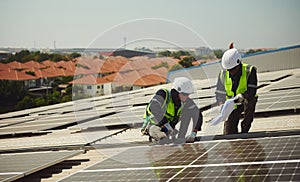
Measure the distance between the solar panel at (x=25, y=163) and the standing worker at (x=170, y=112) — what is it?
1.53m

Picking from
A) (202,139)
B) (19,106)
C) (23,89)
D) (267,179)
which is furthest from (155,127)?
(23,89)

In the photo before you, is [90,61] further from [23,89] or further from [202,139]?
[23,89]

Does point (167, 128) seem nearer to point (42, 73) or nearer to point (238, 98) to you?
point (238, 98)

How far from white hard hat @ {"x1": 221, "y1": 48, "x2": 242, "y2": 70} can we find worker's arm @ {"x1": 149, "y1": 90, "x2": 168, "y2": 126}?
133 centimetres

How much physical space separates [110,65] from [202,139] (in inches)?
111

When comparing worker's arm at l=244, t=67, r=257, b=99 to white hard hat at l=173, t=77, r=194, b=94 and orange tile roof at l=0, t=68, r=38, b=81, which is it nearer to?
→ white hard hat at l=173, t=77, r=194, b=94

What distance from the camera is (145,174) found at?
583cm

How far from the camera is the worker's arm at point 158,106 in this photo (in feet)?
25.5

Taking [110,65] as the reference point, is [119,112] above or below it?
below

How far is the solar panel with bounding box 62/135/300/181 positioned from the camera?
5066 mm

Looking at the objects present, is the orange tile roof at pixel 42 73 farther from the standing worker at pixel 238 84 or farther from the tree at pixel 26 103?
the standing worker at pixel 238 84

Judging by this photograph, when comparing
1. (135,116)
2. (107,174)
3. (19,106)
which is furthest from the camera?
(19,106)

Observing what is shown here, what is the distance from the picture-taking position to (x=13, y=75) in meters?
56.2

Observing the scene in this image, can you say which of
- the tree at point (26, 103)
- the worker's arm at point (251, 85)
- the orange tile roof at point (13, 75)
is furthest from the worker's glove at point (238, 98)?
the orange tile roof at point (13, 75)
